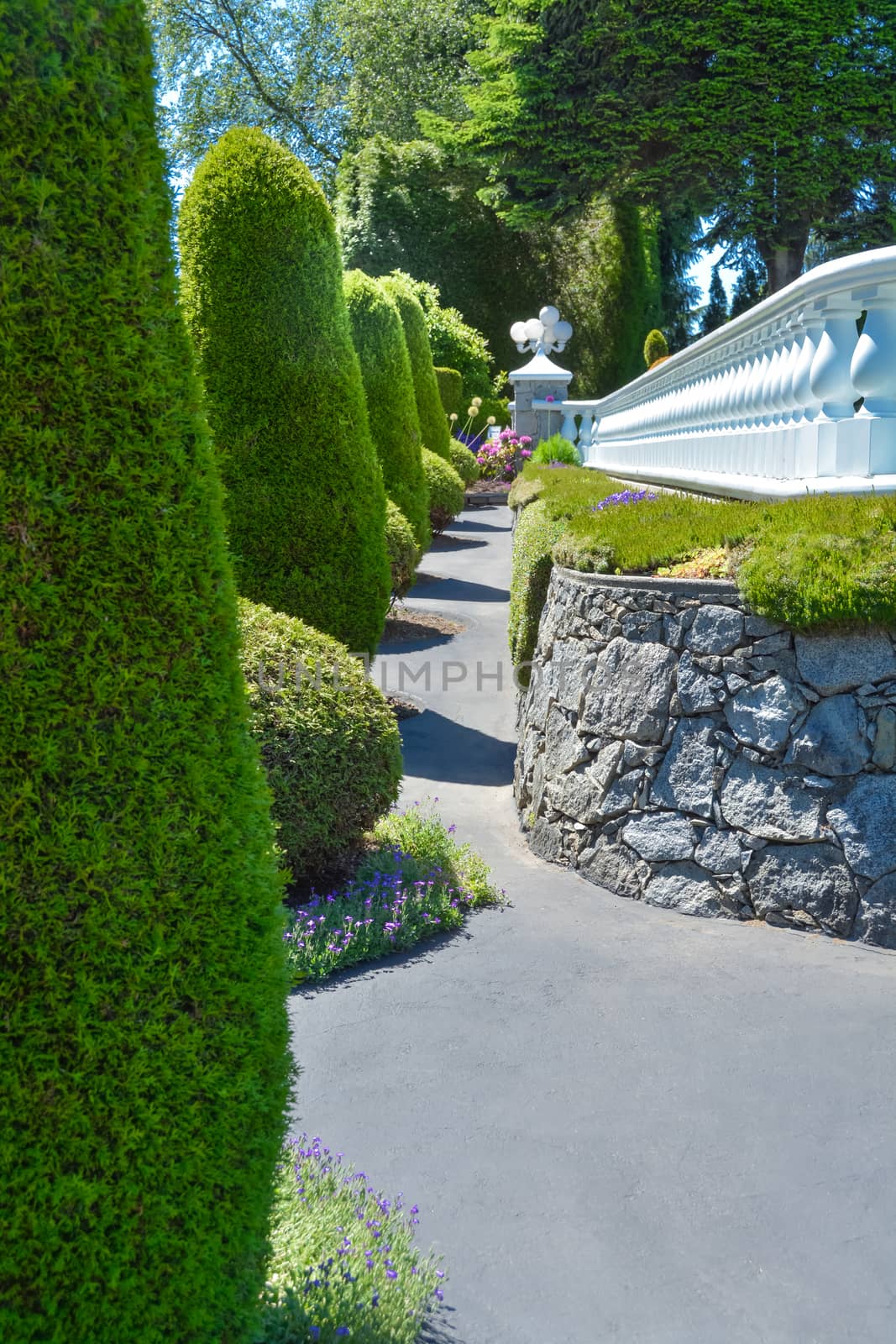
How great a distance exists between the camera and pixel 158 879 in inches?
79.7

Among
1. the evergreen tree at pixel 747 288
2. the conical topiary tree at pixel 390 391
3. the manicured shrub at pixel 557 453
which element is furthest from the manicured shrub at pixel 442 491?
the evergreen tree at pixel 747 288

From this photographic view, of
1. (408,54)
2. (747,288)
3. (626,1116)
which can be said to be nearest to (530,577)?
(626,1116)

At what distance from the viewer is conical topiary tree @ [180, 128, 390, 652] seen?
7570 mm

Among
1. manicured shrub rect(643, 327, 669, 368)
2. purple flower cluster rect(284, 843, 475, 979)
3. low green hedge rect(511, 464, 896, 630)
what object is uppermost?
manicured shrub rect(643, 327, 669, 368)

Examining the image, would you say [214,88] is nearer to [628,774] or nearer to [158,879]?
[628,774]

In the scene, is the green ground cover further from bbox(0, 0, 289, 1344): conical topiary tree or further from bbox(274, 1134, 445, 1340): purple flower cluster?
bbox(0, 0, 289, 1344): conical topiary tree

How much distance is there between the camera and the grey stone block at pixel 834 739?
461 centimetres

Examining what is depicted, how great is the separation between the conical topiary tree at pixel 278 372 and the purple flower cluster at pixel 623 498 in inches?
70.0

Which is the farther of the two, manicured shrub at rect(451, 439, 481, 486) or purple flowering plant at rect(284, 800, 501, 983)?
manicured shrub at rect(451, 439, 481, 486)

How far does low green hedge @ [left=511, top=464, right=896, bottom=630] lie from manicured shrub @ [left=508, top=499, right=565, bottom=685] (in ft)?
4.37

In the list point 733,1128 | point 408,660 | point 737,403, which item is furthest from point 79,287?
point 408,660

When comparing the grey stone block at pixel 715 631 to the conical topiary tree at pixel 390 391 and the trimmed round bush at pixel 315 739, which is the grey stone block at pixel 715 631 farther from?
the conical topiary tree at pixel 390 391

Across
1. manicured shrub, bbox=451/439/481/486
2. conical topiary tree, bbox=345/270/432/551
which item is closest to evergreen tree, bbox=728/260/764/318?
manicured shrub, bbox=451/439/481/486

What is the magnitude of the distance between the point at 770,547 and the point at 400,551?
6.92 meters
